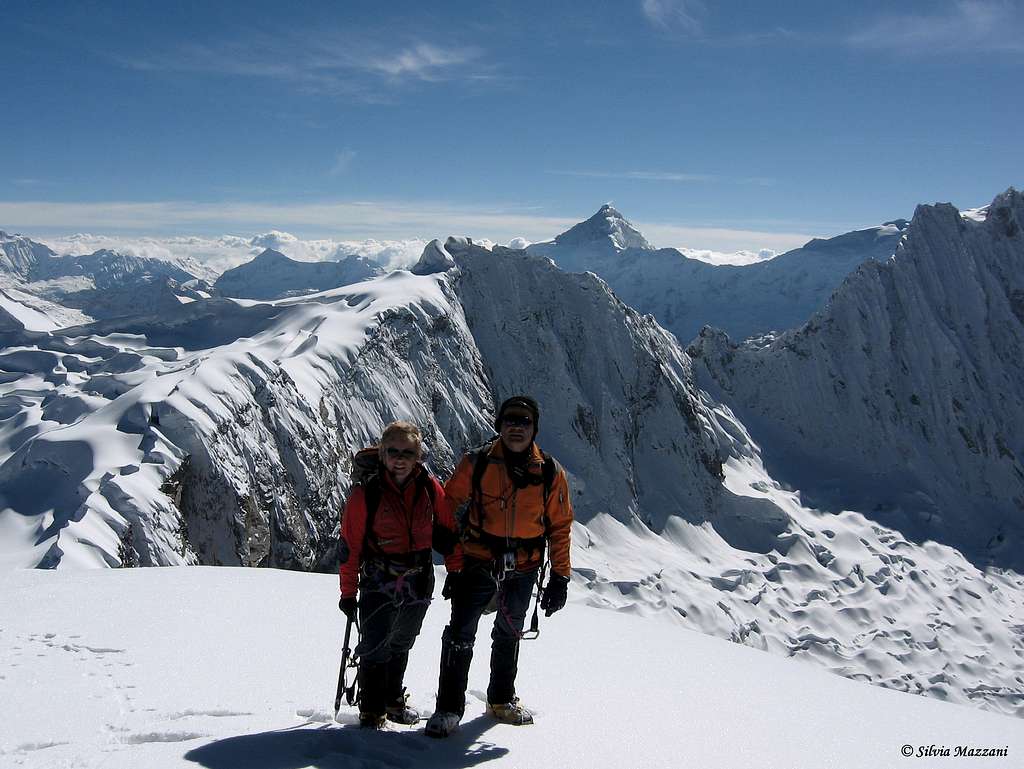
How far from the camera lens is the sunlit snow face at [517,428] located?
23.9ft

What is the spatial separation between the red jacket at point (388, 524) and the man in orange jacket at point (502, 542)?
16.4 inches

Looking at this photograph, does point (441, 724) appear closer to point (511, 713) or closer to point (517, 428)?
point (511, 713)

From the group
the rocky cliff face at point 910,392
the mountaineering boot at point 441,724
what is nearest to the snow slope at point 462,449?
the rocky cliff face at point 910,392

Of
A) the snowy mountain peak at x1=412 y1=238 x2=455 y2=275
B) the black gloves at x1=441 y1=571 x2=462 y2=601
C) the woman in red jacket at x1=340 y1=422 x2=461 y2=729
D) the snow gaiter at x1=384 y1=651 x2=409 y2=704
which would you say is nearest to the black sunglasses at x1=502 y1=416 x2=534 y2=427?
the woman in red jacket at x1=340 y1=422 x2=461 y2=729

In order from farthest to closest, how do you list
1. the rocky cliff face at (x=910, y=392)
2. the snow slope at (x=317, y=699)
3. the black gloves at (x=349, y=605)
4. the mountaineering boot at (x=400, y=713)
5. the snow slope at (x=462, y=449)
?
1. the rocky cliff face at (x=910, y=392)
2. the snow slope at (x=462, y=449)
3. the mountaineering boot at (x=400, y=713)
4. the black gloves at (x=349, y=605)
5. the snow slope at (x=317, y=699)

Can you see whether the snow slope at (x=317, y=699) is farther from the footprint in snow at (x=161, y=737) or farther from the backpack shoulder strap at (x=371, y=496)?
the backpack shoulder strap at (x=371, y=496)

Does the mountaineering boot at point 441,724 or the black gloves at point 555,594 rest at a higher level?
the black gloves at point 555,594

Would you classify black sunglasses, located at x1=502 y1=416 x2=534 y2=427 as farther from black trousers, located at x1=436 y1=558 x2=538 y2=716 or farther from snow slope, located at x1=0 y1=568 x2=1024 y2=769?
snow slope, located at x1=0 y1=568 x2=1024 y2=769

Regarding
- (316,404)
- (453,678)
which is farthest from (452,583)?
(316,404)

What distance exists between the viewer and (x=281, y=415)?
35.3 meters

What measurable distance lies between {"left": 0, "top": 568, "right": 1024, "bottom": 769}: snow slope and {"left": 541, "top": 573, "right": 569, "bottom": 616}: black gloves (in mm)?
1206

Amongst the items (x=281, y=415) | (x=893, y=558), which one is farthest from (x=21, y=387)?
(x=893, y=558)

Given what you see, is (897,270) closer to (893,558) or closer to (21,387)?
(893,558)

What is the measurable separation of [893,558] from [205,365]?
6367 cm
